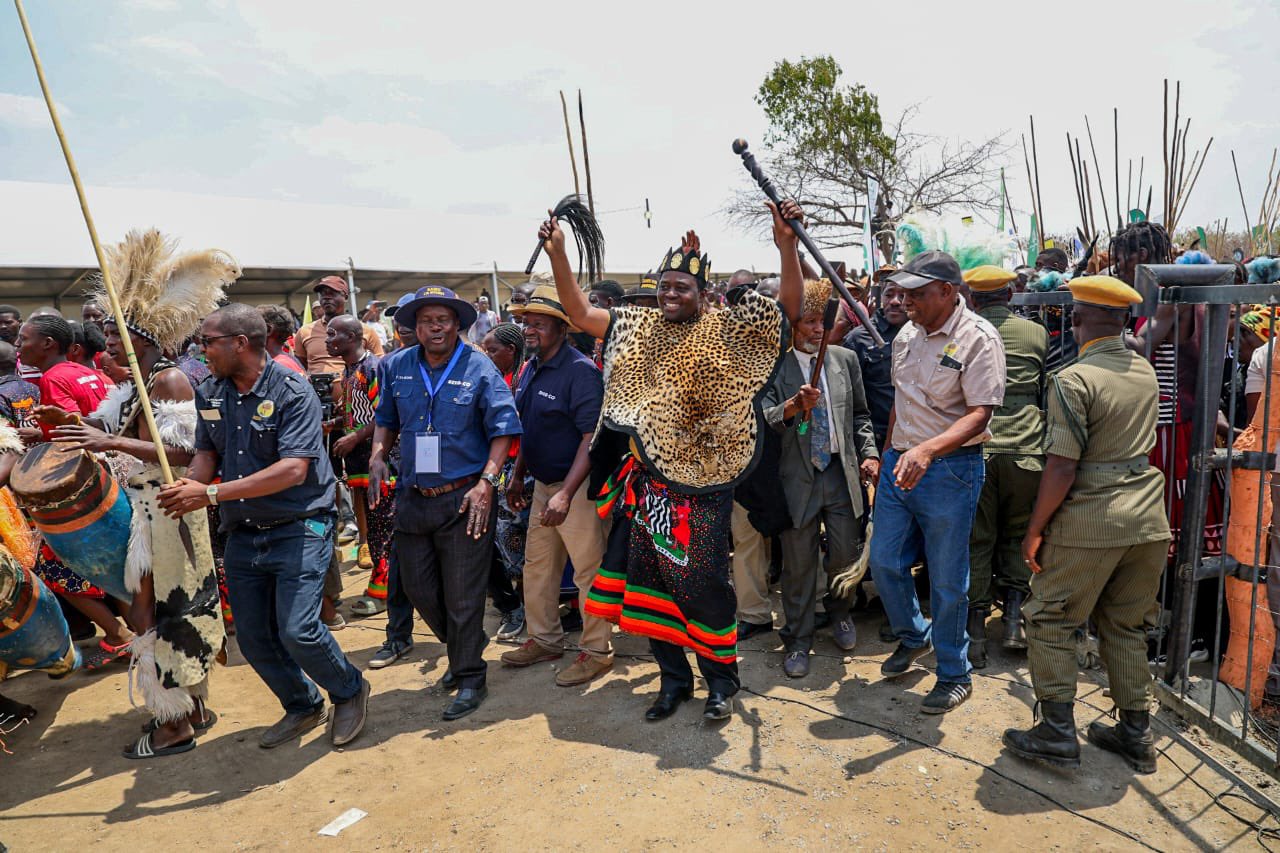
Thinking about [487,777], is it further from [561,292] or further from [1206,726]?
[1206,726]

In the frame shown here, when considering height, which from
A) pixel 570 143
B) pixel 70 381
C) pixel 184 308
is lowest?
pixel 70 381

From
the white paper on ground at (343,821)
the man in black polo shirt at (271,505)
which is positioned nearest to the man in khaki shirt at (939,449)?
the white paper on ground at (343,821)

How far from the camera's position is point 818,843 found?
3.05 m

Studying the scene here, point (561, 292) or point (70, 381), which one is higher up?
point (561, 292)

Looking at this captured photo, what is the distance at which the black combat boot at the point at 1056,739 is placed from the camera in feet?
11.1

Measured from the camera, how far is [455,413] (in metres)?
4.23

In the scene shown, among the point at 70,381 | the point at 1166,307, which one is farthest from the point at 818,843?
the point at 70,381

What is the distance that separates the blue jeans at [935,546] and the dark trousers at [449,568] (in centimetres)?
200

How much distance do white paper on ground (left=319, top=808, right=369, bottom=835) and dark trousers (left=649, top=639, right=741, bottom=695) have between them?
1502 mm

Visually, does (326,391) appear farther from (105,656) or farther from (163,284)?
(105,656)

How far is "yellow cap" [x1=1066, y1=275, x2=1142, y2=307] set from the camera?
325 cm

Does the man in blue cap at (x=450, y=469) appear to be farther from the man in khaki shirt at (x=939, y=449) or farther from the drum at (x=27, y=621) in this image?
the man in khaki shirt at (x=939, y=449)

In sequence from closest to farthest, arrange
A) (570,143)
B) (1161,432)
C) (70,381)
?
(1161,432), (70,381), (570,143)

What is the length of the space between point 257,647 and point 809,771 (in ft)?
8.64
